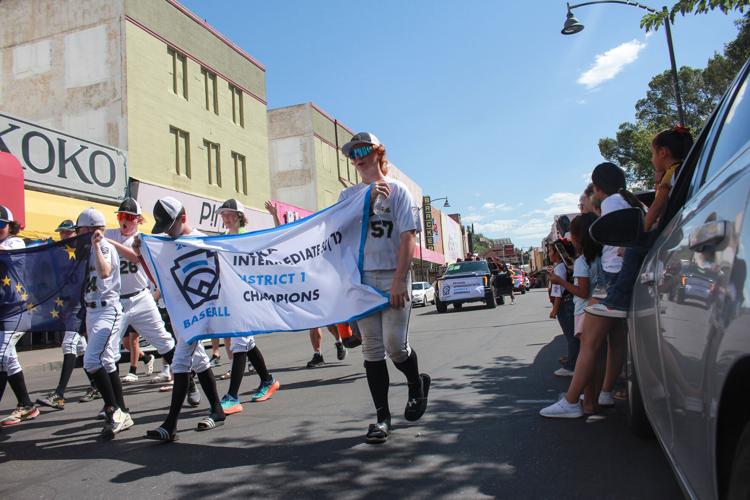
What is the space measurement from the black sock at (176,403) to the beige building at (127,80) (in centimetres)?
1535

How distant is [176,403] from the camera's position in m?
4.25

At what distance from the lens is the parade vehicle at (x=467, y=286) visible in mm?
18156

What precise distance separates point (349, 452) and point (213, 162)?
72.0ft

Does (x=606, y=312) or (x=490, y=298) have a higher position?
(x=606, y=312)

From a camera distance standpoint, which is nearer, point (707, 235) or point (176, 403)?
point (707, 235)

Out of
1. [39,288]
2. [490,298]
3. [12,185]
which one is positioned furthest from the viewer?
[490,298]

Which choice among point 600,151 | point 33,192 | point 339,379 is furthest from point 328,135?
point 339,379

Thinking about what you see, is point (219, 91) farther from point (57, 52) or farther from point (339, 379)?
point (339, 379)

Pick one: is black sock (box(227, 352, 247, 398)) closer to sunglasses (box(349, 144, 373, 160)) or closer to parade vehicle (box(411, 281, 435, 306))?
sunglasses (box(349, 144, 373, 160))

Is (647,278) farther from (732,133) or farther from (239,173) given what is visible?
(239,173)

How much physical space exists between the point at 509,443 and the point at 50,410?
15.6 feet

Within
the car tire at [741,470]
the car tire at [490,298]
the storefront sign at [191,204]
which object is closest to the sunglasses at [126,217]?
the car tire at [741,470]

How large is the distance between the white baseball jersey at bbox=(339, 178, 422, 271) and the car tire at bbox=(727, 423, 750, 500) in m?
2.77

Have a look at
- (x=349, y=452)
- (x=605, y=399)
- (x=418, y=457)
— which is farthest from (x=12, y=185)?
(x=605, y=399)
